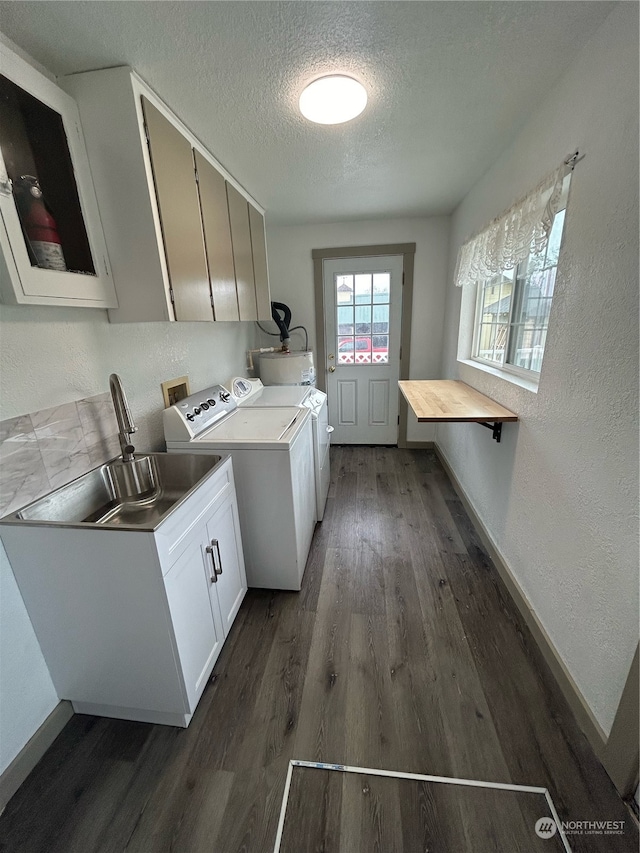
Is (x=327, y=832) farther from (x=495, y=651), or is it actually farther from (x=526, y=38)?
(x=526, y=38)

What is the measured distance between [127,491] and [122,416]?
0.33 m

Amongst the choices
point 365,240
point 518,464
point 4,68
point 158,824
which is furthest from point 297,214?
point 158,824

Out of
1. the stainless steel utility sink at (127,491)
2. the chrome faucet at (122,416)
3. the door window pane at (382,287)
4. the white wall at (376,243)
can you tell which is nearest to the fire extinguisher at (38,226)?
the chrome faucet at (122,416)

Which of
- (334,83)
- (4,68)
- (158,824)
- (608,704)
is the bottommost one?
(158,824)

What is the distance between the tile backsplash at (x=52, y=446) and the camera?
1.12 meters

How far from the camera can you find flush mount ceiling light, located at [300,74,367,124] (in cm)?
133

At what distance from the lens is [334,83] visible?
1.33 m

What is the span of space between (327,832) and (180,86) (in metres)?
2.65

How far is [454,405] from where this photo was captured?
202 cm

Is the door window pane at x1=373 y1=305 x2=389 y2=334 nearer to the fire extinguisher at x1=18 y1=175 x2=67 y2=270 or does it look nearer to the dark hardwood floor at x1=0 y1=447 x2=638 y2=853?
the dark hardwood floor at x1=0 y1=447 x2=638 y2=853

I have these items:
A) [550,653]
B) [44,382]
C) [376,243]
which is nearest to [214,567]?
[44,382]

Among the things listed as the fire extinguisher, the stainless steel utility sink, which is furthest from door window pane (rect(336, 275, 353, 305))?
the fire extinguisher

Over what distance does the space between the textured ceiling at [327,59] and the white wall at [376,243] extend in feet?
4.42

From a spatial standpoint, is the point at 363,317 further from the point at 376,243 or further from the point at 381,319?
the point at 376,243
